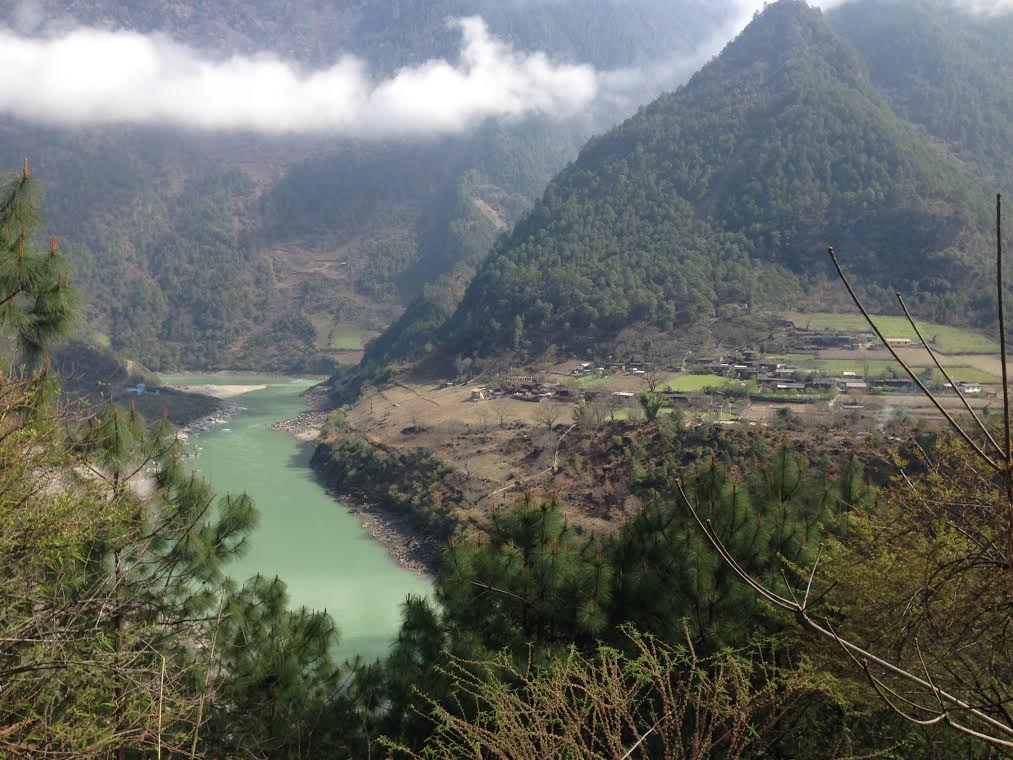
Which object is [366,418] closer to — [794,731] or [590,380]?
[590,380]

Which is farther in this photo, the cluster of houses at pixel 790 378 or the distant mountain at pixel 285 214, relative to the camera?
the distant mountain at pixel 285 214

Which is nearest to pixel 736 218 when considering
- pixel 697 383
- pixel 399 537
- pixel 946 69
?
pixel 697 383

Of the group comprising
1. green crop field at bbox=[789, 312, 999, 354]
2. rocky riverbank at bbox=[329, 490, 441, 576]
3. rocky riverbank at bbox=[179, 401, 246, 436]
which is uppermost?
green crop field at bbox=[789, 312, 999, 354]

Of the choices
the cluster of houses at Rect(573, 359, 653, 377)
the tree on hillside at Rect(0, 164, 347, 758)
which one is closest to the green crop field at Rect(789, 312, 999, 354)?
the cluster of houses at Rect(573, 359, 653, 377)

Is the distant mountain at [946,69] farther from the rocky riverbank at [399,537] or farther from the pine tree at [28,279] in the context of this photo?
the pine tree at [28,279]

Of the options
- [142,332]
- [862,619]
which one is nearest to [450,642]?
[862,619]

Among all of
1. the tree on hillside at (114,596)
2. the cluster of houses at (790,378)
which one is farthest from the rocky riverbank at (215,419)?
the tree on hillside at (114,596)

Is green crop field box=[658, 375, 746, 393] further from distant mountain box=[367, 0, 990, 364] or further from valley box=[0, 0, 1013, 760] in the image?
distant mountain box=[367, 0, 990, 364]
